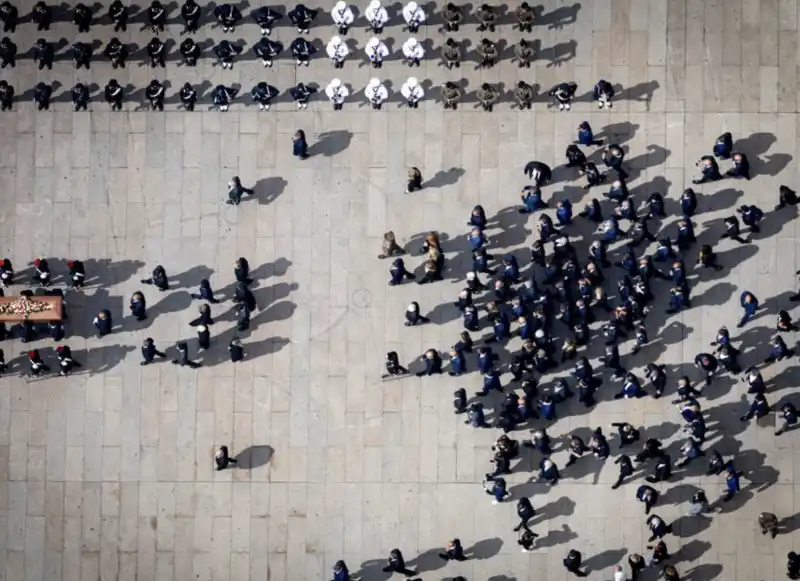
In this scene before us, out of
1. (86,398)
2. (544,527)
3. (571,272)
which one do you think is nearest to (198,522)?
(86,398)

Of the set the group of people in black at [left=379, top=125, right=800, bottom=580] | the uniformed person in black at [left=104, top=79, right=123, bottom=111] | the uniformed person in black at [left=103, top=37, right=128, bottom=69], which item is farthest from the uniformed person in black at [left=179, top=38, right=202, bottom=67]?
the group of people in black at [left=379, top=125, right=800, bottom=580]

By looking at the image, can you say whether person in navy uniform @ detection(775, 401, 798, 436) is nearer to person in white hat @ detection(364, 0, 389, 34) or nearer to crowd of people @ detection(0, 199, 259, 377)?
crowd of people @ detection(0, 199, 259, 377)

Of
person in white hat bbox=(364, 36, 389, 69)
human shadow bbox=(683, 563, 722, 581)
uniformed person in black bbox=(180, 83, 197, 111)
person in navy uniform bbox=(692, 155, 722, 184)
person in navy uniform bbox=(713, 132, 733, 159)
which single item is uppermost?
person in white hat bbox=(364, 36, 389, 69)

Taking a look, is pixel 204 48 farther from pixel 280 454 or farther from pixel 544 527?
pixel 544 527

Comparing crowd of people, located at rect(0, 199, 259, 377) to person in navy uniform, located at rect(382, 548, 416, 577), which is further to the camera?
crowd of people, located at rect(0, 199, 259, 377)

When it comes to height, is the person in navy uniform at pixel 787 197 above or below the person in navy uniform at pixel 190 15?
below

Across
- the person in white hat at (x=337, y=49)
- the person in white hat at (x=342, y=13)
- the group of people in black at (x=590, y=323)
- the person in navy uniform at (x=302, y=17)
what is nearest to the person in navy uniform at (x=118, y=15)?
the person in navy uniform at (x=302, y=17)

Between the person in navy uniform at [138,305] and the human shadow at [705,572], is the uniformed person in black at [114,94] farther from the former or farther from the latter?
the human shadow at [705,572]
